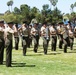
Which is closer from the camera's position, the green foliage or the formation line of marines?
the formation line of marines

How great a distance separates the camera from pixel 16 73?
49.1 feet

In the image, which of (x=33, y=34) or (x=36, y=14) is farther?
(x=36, y=14)

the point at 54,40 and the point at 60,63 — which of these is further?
the point at 54,40

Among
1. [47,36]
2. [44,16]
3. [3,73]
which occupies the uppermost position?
[44,16]

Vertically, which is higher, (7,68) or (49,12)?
(49,12)

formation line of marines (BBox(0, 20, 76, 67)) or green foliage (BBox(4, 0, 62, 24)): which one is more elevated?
green foliage (BBox(4, 0, 62, 24))

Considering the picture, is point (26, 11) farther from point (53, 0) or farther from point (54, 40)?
point (54, 40)

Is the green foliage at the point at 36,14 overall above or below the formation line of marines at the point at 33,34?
above

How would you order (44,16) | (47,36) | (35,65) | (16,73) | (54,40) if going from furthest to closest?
1. (44,16)
2. (54,40)
3. (47,36)
4. (35,65)
5. (16,73)

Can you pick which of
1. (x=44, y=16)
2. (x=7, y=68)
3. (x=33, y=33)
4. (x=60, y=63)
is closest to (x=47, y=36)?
(x=33, y=33)

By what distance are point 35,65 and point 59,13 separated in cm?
7255

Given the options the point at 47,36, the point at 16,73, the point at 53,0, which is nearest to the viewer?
the point at 16,73

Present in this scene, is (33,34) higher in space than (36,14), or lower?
lower

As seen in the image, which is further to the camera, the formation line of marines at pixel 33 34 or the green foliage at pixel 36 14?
the green foliage at pixel 36 14
